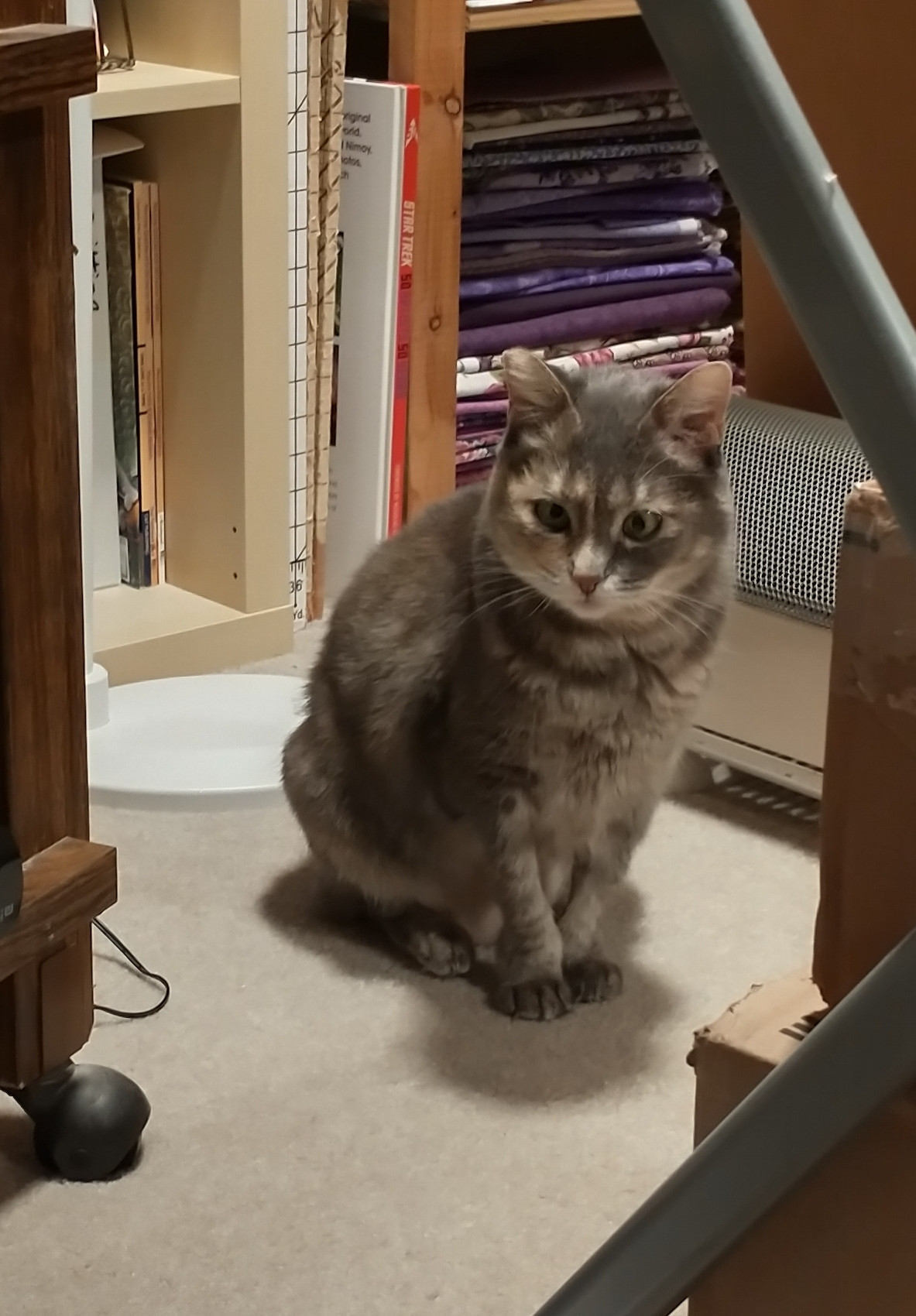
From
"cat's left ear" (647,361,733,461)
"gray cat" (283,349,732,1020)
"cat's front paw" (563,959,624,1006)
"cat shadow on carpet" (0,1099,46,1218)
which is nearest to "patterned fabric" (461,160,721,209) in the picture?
"gray cat" (283,349,732,1020)

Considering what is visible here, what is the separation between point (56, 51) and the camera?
97cm

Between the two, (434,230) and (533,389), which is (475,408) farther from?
(533,389)

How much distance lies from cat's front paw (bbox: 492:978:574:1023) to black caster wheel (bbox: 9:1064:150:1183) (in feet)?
1.24

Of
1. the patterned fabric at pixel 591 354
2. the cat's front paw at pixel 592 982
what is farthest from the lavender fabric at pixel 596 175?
the cat's front paw at pixel 592 982

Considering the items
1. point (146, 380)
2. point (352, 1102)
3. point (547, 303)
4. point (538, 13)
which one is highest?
point (538, 13)

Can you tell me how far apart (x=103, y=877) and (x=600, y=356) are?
1.46 m

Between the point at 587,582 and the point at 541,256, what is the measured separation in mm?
1118

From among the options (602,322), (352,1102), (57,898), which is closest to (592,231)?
(602,322)

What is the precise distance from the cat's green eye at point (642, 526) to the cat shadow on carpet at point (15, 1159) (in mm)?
676

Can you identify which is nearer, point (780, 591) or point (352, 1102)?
point (352, 1102)

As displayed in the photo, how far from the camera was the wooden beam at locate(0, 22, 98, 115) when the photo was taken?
0.94m

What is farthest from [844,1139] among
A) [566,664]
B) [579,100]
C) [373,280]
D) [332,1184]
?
[579,100]

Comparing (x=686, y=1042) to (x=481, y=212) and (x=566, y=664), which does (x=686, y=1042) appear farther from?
(x=481, y=212)

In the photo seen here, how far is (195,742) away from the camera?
187 cm
